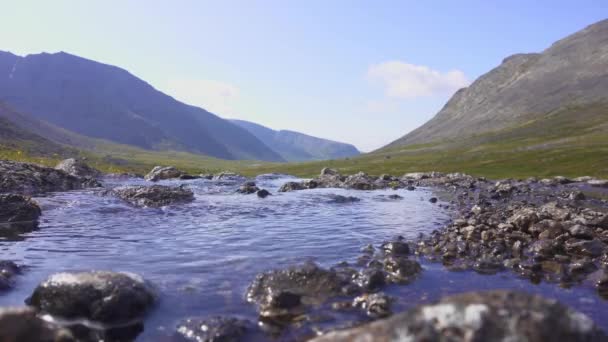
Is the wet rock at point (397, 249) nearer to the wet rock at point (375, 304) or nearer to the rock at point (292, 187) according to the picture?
the wet rock at point (375, 304)

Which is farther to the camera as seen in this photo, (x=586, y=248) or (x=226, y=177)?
(x=226, y=177)

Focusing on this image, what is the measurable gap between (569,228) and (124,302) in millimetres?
20121

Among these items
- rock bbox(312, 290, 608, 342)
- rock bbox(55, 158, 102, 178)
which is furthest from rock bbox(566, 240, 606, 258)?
rock bbox(55, 158, 102, 178)

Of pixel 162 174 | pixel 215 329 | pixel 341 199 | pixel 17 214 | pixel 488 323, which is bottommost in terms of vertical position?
pixel 215 329

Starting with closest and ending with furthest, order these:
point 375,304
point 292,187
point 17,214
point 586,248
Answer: point 375,304
point 586,248
point 17,214
point 292,187

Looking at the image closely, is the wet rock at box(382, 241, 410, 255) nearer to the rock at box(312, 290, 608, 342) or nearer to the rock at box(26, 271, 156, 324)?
the rock at box(26, 271, 156, 324)

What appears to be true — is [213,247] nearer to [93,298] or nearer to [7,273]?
[7,273]

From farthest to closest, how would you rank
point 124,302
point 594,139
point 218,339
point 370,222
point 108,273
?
point 594,139 < point 370,222 < point 108,273 < point 124,302 < point 218,339

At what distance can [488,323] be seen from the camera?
20.9 feet

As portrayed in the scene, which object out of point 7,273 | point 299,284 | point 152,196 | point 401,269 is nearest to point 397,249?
point 401,269

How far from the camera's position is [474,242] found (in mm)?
19781

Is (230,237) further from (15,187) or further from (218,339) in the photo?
(15,187)

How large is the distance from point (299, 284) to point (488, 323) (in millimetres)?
7845

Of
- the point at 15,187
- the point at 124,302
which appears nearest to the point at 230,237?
the point at 124,302
